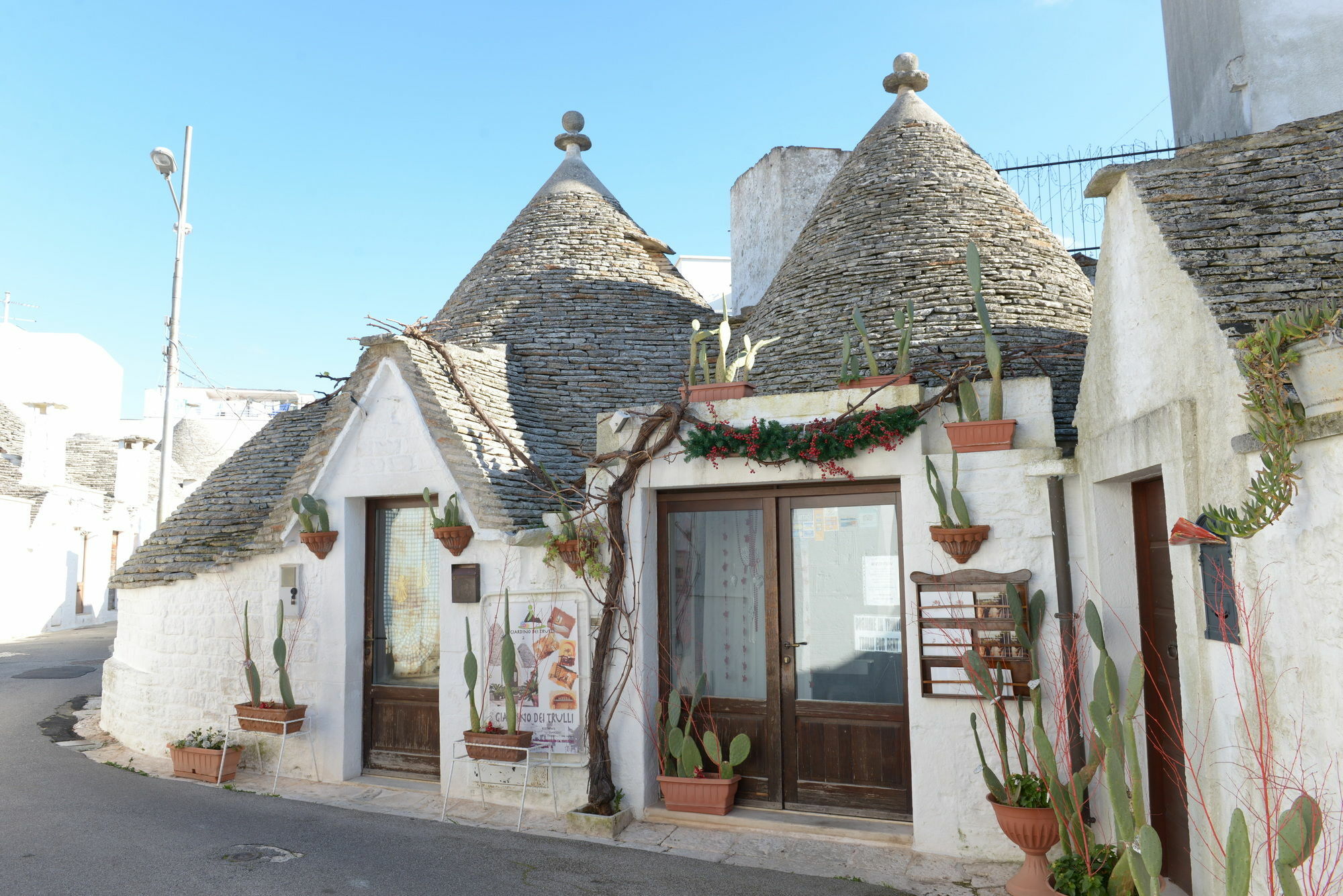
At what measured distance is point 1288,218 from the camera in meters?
4.54

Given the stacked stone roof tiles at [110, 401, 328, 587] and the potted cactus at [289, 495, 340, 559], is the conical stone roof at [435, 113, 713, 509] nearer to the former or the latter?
the potted cactus at [289, 495, 340, 559]

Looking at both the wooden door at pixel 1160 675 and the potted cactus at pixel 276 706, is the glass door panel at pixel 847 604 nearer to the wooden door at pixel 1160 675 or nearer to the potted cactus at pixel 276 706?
the wooden door at pixel 1160 675

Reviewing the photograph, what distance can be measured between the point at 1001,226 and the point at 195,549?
936cm

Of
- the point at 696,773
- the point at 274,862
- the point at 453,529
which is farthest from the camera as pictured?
the point at 453,529

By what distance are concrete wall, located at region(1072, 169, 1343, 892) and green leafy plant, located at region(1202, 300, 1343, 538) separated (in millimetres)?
93

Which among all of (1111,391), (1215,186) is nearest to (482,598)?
(1111,391)

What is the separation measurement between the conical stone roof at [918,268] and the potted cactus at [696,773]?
11.6ft

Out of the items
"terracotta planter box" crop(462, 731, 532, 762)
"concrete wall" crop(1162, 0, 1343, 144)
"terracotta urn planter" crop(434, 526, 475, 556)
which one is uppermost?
"concrete wall" crop(1162, 0, 1343, 144)

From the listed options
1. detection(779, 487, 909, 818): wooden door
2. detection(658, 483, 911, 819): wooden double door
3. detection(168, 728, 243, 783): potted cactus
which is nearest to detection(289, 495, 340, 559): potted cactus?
detection(168, 728, 243, 783): potted cactus

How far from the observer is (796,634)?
268 inches

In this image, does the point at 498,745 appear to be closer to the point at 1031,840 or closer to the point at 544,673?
the point at 544,673

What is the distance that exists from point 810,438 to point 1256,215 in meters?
2.88

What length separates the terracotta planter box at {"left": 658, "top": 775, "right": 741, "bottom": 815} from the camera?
6547 mm

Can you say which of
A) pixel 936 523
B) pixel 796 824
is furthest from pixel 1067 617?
pixel 796 824
